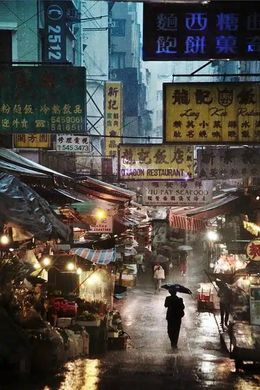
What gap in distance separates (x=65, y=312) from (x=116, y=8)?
58842 millimetres

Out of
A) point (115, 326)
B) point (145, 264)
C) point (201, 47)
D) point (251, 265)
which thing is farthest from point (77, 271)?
point (145, 264)

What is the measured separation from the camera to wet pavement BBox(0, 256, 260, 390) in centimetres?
1046

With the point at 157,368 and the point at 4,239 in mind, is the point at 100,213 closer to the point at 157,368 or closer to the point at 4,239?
the point at 157,368

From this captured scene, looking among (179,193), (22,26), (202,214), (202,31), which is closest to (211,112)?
(202,31)

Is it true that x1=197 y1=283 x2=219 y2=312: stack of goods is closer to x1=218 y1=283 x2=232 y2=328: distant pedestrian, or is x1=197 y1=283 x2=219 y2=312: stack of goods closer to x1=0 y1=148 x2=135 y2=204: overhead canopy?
x1=218 y1=283 x2=232 y2=328: distant pedestrian

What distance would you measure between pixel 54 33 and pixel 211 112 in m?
12.8

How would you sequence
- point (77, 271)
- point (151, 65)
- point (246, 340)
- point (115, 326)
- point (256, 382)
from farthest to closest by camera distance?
point (151, 65) → point (77, 271) → point (115, 326) → point (246, 340) → point (256, 382)

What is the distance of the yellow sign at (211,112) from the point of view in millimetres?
12672

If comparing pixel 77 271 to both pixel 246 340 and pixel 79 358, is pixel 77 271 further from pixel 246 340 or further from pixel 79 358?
pixel 246 340

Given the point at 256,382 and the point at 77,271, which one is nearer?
the point at 256,382

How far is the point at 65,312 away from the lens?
1456 cm

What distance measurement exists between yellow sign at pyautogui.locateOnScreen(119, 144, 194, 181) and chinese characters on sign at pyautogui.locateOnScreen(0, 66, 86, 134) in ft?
24.6

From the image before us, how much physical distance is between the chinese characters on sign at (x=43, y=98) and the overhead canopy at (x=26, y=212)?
471 centimetres

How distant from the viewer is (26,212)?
805 centimetres
